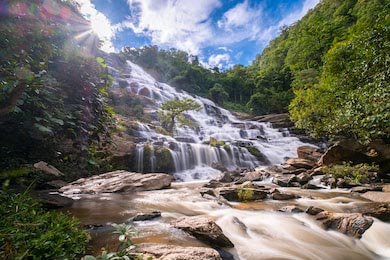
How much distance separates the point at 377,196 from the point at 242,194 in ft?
13.3

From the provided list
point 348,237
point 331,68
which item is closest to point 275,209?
point 348,237

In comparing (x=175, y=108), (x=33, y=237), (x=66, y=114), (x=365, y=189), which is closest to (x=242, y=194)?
(x=365, y=189)

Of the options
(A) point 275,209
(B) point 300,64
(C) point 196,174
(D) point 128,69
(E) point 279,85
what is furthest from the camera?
(D) point 128,69

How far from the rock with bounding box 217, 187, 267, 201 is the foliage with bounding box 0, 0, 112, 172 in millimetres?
4172

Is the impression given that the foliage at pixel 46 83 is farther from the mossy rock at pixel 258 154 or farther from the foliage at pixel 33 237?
the mossy rock at pixel 258 154

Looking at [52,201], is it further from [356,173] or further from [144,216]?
[356,173]

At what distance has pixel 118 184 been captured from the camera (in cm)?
894

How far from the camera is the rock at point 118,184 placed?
27.7 feet

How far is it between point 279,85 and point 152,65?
24.7m

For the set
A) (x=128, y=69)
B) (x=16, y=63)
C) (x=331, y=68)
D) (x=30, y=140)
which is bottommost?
(x=30, y=140)

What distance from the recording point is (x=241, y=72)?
53781 mm

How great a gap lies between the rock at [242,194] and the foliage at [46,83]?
4172mm

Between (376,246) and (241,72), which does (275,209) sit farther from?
(241,72)

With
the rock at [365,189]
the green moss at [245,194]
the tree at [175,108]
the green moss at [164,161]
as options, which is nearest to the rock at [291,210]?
the green moss at [245,194]
